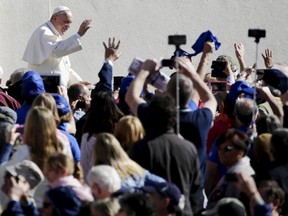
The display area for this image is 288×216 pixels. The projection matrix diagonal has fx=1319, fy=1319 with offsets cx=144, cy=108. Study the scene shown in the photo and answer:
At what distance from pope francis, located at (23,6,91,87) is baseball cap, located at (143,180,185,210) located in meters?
6.43

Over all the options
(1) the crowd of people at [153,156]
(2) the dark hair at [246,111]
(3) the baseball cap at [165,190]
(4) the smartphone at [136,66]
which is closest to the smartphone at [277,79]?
(1) the crowd of people at [153,156]

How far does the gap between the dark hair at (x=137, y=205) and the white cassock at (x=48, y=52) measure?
273 inches

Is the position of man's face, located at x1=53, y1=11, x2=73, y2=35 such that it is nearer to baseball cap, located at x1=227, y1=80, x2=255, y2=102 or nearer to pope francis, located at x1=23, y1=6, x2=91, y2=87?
pope francis, located at x1=23, y1=6, x2=91, y2=87

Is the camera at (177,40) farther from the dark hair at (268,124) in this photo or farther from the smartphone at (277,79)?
the smartphone at (277,79)

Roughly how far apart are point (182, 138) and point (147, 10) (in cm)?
912

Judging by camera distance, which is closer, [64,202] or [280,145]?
[64,202]

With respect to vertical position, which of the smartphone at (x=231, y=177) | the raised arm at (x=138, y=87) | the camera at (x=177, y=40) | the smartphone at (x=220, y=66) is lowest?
the smartphone at (x=220, y=66)

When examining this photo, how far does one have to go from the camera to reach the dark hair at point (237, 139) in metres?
9.46

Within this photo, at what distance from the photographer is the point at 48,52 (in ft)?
50.3

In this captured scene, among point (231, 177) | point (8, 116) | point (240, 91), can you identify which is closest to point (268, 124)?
point (240, 91)

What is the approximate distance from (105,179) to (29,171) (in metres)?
0.57

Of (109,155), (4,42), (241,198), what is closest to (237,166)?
(241,198)

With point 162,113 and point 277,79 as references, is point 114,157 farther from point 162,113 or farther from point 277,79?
point 277,79

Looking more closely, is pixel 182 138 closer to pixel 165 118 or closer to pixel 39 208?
pixel 165 118
